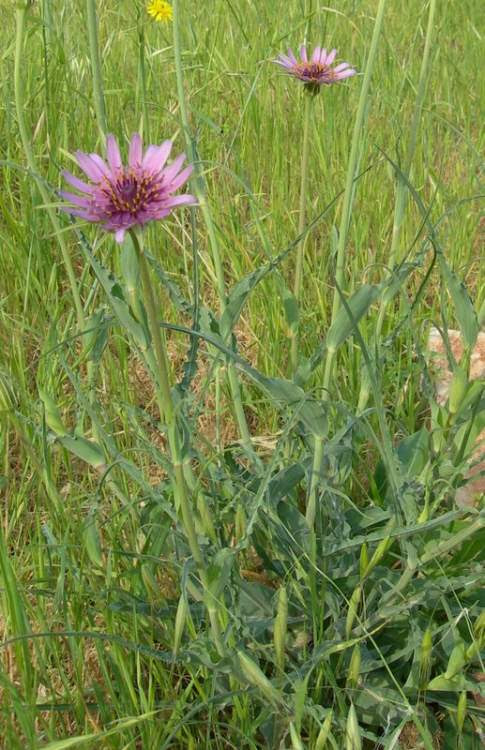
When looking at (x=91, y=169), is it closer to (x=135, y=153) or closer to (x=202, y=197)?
(x=135, y=153)

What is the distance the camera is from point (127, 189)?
60 cm

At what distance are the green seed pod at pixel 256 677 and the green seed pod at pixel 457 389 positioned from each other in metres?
0.32

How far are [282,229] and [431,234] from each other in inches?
27.2

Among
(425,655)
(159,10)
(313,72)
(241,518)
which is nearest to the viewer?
(425,655)

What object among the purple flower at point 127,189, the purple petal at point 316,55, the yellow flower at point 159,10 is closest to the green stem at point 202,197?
the purple flower at point 127,189

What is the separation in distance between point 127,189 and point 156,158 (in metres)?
0.09

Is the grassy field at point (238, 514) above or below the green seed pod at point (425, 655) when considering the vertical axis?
above

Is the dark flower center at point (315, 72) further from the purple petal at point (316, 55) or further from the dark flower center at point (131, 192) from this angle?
the dark flower center at point (131, 192)

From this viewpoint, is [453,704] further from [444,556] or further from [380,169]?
[380,169]

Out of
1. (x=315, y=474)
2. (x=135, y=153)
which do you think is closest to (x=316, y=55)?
(x=135, y=153)

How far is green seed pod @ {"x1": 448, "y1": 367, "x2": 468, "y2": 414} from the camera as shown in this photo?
749 mm

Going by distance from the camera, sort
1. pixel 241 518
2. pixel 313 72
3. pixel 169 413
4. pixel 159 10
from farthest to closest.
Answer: pixel 159 10 < pixel 313 72 < pixel 241 518 < pixel 169 413

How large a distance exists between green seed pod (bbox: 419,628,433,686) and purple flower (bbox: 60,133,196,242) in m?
0.42

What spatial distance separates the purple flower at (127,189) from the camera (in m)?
0.55
